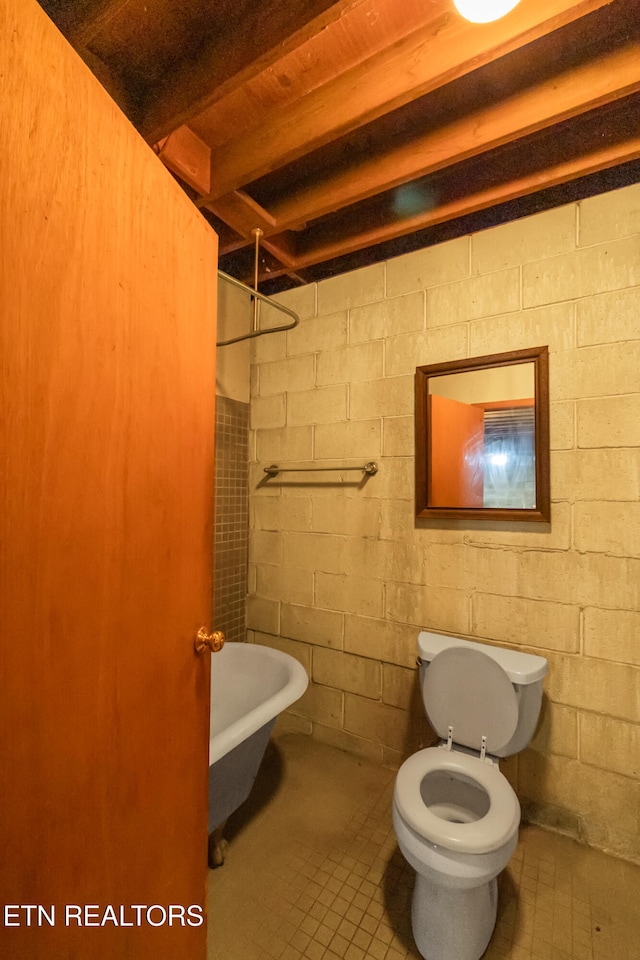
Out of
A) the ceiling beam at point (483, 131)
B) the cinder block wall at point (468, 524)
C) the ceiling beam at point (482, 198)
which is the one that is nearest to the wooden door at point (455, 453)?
A: the cinder block wall at point (468, 524)

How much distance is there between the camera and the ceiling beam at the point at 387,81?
1103 mm

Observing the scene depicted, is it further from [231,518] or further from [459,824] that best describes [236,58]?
[459,824]

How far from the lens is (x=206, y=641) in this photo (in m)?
0.99

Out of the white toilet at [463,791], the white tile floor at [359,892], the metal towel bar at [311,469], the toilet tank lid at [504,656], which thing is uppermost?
the metal towel bar at [311,469]

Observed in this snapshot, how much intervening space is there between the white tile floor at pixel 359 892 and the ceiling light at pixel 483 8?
2.51 m

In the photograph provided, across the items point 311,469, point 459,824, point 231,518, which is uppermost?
point 311,469

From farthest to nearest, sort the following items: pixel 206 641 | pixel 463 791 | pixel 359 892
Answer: pixel 463 791 < pixel 359 892 < pixel 206 641

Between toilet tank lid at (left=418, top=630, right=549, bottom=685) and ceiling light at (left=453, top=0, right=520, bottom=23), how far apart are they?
1.89 meters

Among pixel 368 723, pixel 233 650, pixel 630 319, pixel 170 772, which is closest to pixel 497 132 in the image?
pixel 630 319

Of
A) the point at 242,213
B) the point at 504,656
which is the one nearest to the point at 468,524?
the point at 504,656

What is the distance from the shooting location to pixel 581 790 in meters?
1.60

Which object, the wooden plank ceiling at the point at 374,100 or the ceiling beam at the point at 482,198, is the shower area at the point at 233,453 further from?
the wooden plank ceiling at the point at 374,100

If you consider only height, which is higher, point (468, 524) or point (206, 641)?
point (468, 524)

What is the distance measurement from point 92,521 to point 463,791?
1594 mm
